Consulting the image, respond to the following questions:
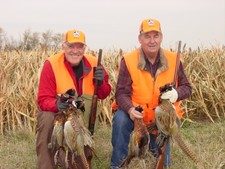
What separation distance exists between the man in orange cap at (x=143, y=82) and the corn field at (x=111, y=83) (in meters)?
2.08

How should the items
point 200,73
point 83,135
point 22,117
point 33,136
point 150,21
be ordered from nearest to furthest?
point 83,135
point 150,21
point 33,136
point 22,117
point 200,73

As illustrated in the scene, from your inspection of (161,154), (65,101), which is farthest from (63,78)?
(161,154)

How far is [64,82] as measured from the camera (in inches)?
180

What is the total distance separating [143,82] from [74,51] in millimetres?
874

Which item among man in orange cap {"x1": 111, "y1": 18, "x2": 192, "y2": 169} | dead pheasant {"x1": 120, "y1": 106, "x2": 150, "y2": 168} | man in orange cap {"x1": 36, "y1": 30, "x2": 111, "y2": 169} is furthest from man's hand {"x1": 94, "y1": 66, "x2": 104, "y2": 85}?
dead pheasant {"x1": 120, "y1": 106, "x2": 150, "y2": 168}

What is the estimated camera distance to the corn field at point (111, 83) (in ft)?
21.5

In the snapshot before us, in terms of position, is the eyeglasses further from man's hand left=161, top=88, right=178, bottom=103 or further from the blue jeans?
man's hand left=161, top=88, right=178, bottom=103

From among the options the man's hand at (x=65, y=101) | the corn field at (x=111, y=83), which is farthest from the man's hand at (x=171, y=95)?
the corn field at (x=111, y=83)

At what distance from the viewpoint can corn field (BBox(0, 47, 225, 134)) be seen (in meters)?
6.55

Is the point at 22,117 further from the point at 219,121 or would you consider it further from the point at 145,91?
the point at 219,121

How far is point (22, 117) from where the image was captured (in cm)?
671

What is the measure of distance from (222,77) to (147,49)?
344cm

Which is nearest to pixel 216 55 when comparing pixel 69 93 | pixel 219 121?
pixel 219 121

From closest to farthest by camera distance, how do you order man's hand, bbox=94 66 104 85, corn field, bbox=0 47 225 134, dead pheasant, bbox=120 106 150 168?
1. dead pheasant, bbox=120 106 150 168
2. man's hand, bbox=94 66 104 85
3. corn field, bbox=0 47 225 134
